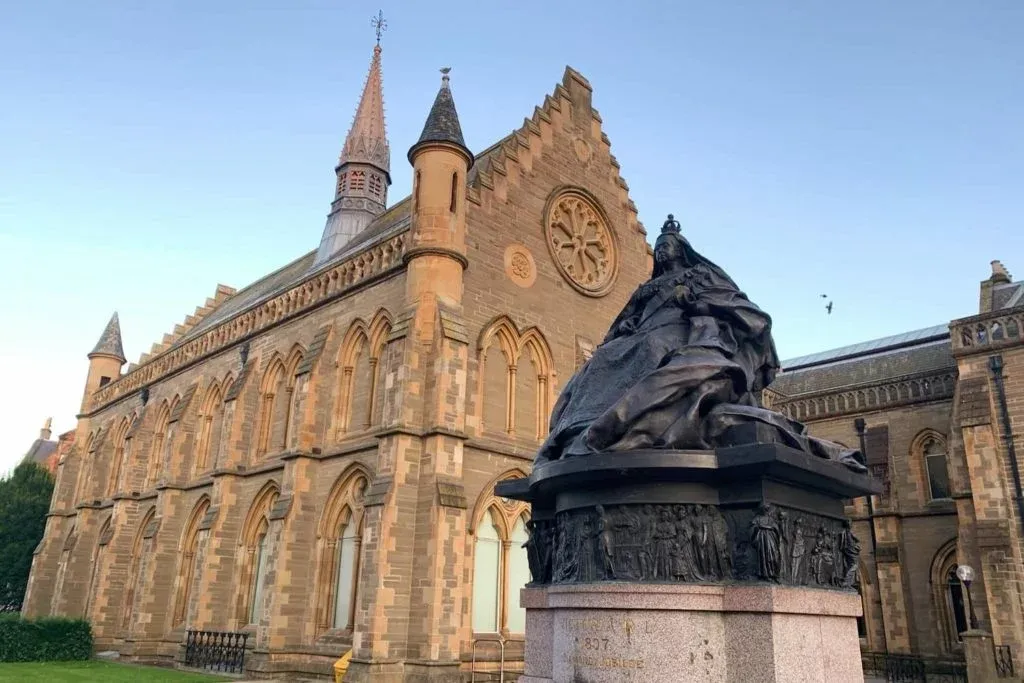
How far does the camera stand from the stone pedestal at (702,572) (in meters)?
5.69

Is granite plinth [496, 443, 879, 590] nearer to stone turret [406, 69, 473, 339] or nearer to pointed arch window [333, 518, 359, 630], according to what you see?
stone turret [406, 69, 473, 339]

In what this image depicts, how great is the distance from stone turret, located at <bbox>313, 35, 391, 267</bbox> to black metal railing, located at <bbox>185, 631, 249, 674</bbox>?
59.8 ft

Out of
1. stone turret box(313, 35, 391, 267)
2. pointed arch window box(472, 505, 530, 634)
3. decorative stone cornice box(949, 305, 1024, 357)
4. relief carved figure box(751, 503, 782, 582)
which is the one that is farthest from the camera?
stone turret box(313, 35, 391, 267)

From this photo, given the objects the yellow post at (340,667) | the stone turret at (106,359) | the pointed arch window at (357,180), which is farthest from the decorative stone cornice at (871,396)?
the stone turret at (106,359)

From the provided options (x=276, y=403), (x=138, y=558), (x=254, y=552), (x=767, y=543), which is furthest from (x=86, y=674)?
(x=767, y=543)

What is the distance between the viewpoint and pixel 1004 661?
22.3m

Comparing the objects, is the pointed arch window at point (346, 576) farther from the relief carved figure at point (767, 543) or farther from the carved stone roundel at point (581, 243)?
the relief carved figure at point (767, 543)

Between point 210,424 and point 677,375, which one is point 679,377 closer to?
point 677,375

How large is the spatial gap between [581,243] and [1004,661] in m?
18.0

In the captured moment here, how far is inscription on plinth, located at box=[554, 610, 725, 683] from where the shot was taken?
223 inches

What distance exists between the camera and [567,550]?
658 cm

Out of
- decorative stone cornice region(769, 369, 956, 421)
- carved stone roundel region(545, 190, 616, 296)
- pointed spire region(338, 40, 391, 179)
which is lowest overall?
decorative stone cornice region(769, 369, 956, 421)

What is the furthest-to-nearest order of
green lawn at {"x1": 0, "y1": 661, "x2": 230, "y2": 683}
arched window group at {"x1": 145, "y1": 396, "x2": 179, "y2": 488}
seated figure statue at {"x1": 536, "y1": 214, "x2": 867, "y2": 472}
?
arched window group at {"x1": 145, "y1": 396, "x2": 179, "y2": 488}, green lawn at {"x1": 0, "y1": 661, "x2": 230, "y2": 683}, seated figure statue at {"x1": 536, "y1": 214, "x2": 867, "y2": 472}

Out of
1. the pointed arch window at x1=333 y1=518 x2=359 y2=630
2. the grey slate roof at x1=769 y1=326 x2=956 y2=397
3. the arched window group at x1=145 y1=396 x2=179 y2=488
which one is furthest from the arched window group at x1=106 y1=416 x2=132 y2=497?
the grey slate roof at x1=769 y1=326 x2=956 y2=397
